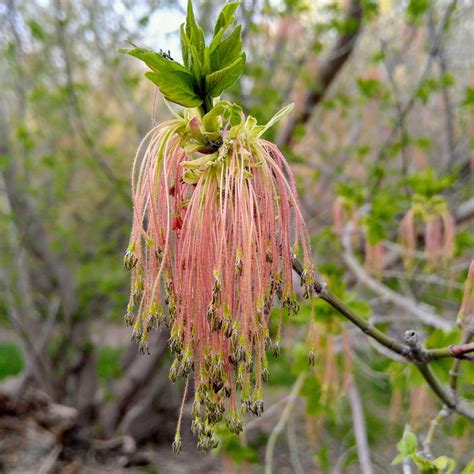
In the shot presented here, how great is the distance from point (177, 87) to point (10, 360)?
10.2 m

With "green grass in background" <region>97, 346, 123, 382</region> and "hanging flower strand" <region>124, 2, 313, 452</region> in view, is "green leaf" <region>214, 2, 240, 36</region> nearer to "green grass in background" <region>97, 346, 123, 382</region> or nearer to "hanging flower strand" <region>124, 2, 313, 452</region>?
"hanging flower strand" <region>124, 2, 313, 452</region>

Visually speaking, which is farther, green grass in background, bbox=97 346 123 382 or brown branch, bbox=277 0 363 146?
green grass in background, bbox=97 346 123 382

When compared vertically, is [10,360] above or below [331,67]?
below

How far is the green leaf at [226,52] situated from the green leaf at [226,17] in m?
0.03

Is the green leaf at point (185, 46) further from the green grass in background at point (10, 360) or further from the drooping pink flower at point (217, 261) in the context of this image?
the green grass in background at point (10, 360)

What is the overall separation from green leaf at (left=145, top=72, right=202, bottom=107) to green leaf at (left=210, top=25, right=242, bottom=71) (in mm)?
64

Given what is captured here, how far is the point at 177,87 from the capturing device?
36.4 inches

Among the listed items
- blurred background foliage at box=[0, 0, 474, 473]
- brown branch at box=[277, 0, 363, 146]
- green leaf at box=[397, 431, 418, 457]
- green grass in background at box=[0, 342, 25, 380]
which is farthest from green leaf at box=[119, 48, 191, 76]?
green grass in background at box=[0, 342, 25, 380]

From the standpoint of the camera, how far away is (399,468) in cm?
228

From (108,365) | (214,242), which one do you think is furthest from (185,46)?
(108,365)

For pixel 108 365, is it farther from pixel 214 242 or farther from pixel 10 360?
pixel 214 242

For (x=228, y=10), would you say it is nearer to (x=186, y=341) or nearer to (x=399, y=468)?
(x=186, y=341)

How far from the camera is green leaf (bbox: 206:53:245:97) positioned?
3.00ft

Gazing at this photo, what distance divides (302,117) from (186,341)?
11.5ft
